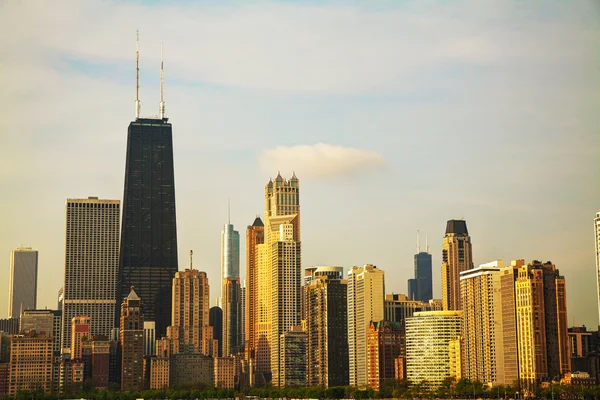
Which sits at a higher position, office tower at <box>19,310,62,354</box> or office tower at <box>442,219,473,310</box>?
office tower at <box>442,219,473,310</box>

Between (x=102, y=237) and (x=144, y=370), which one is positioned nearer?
(x=144, y=370)

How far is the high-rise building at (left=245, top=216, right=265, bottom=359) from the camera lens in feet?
424

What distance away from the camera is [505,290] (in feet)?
304

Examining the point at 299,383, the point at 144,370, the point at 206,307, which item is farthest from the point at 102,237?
the point at 299,383

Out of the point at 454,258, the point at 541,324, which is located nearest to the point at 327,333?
the point at 454,258

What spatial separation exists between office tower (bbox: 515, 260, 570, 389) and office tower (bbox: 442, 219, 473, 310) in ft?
77.9

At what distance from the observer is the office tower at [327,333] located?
4264 inches

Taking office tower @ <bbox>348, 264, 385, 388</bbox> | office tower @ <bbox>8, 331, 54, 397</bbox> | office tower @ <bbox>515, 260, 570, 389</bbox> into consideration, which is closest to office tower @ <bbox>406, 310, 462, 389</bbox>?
office tower @ <bbox>348, 264, 385, 388</bbox>


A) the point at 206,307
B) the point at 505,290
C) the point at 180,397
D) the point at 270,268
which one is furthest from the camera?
the point at 206,307

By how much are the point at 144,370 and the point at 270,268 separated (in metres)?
18.1

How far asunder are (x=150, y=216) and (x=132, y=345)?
85.0ft

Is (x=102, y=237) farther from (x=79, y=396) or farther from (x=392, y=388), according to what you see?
(x=392, y=388)

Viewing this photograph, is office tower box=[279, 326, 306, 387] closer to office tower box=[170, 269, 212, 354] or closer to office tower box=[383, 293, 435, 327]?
office tower box=[383, 293, 435, 327]

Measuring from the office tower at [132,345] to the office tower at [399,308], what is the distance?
2494cm
